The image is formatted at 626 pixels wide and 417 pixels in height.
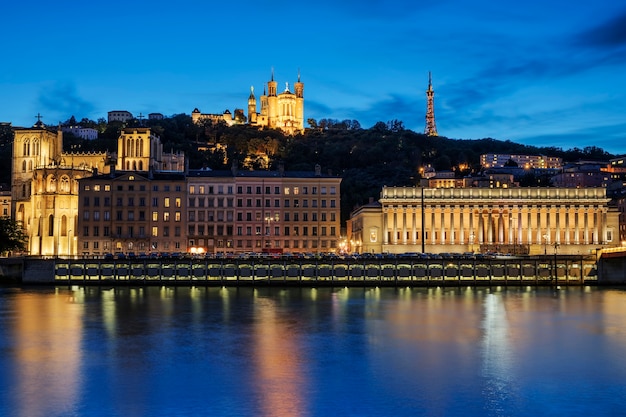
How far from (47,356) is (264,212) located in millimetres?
73683

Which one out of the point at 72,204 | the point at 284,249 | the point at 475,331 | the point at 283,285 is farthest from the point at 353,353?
the point at 72,204

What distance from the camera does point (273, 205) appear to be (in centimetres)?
12019

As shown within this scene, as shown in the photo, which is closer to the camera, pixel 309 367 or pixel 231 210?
pixel 309 367

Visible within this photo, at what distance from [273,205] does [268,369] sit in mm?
78240

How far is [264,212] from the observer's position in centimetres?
11994

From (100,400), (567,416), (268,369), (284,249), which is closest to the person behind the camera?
(567,416)

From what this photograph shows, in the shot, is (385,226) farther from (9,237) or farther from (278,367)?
(278,367)

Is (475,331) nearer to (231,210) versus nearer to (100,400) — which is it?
(100,400)

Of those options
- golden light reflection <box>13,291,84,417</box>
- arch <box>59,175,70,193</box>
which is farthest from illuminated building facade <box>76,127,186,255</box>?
golden light reflection <box>13,291,84,417</box>

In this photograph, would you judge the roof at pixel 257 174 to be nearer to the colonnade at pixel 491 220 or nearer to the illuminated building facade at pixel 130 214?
the illuminated building facade at pixel 130 214

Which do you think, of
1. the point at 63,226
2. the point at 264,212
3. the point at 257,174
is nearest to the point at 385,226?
the point at 264,212

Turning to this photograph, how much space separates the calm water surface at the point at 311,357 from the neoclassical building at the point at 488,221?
53.2 m

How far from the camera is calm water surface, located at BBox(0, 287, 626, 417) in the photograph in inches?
1373

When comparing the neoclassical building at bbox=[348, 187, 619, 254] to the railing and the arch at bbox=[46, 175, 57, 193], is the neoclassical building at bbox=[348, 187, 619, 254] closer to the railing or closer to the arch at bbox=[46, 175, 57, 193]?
the railing
